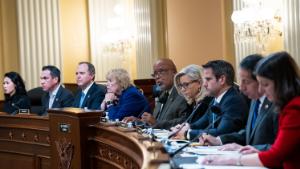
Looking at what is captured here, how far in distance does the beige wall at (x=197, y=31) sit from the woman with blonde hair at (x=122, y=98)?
346cm

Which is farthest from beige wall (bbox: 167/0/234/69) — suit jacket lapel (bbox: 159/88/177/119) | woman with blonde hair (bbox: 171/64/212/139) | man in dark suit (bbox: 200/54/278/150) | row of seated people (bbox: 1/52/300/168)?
man in dark suit (bbox: 200/54/278/150)

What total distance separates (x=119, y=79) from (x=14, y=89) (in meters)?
1.39

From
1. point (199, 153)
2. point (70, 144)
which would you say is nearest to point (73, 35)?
point (70, 144)

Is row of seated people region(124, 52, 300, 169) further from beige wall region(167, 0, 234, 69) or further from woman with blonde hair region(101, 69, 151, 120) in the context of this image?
beige wall region(167, 0, 234, 69)

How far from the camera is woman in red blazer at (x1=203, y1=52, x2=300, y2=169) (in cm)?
233

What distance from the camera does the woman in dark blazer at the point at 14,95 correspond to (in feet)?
19.0

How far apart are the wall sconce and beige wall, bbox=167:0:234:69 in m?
0.63

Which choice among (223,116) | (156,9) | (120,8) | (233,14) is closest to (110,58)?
(120,8)

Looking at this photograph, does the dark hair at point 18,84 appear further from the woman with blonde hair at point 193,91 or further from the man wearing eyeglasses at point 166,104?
the woman with blonde hair at point 193,91

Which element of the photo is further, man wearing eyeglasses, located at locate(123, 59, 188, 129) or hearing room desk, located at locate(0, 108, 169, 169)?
man wearing eyeglasses, located at locate(123, 59, 188, 129)

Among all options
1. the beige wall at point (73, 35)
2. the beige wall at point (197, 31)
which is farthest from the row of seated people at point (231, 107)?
the beige wall at point (73, 35)

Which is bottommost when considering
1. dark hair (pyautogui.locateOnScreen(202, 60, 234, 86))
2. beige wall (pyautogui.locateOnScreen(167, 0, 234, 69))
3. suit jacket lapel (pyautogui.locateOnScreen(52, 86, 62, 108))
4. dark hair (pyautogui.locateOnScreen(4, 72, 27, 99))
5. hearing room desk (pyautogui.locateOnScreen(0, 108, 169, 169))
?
hearing room desk (pyautogui.locateOnScreen(0, 108, 169, 169))

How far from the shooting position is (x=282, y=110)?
2395 millimetres

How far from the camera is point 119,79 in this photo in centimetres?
525
